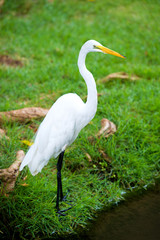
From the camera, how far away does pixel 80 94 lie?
516 cm

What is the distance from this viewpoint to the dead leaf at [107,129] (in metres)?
4.00

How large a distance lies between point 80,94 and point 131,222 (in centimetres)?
255

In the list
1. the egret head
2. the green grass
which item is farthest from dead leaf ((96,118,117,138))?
the egret head

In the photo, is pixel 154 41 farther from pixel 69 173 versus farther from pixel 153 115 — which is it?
pixel 69 173

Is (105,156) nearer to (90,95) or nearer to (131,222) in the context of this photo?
(131,222)

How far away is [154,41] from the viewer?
7020 millimetres

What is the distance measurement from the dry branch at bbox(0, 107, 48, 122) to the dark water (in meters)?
1.73

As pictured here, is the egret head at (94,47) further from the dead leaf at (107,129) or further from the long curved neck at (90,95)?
the dead leaf at (107,129)

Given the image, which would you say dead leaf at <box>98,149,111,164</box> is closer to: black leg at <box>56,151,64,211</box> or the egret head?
black leg at <box>56,151,64,211</box>

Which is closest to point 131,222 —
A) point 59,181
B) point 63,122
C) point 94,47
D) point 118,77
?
point 59,181

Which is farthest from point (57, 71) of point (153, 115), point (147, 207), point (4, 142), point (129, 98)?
point (147, 207)

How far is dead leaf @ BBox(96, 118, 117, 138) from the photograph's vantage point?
4.00m

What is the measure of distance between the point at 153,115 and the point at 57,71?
216 cm

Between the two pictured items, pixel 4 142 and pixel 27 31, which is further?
pixel 27 31
